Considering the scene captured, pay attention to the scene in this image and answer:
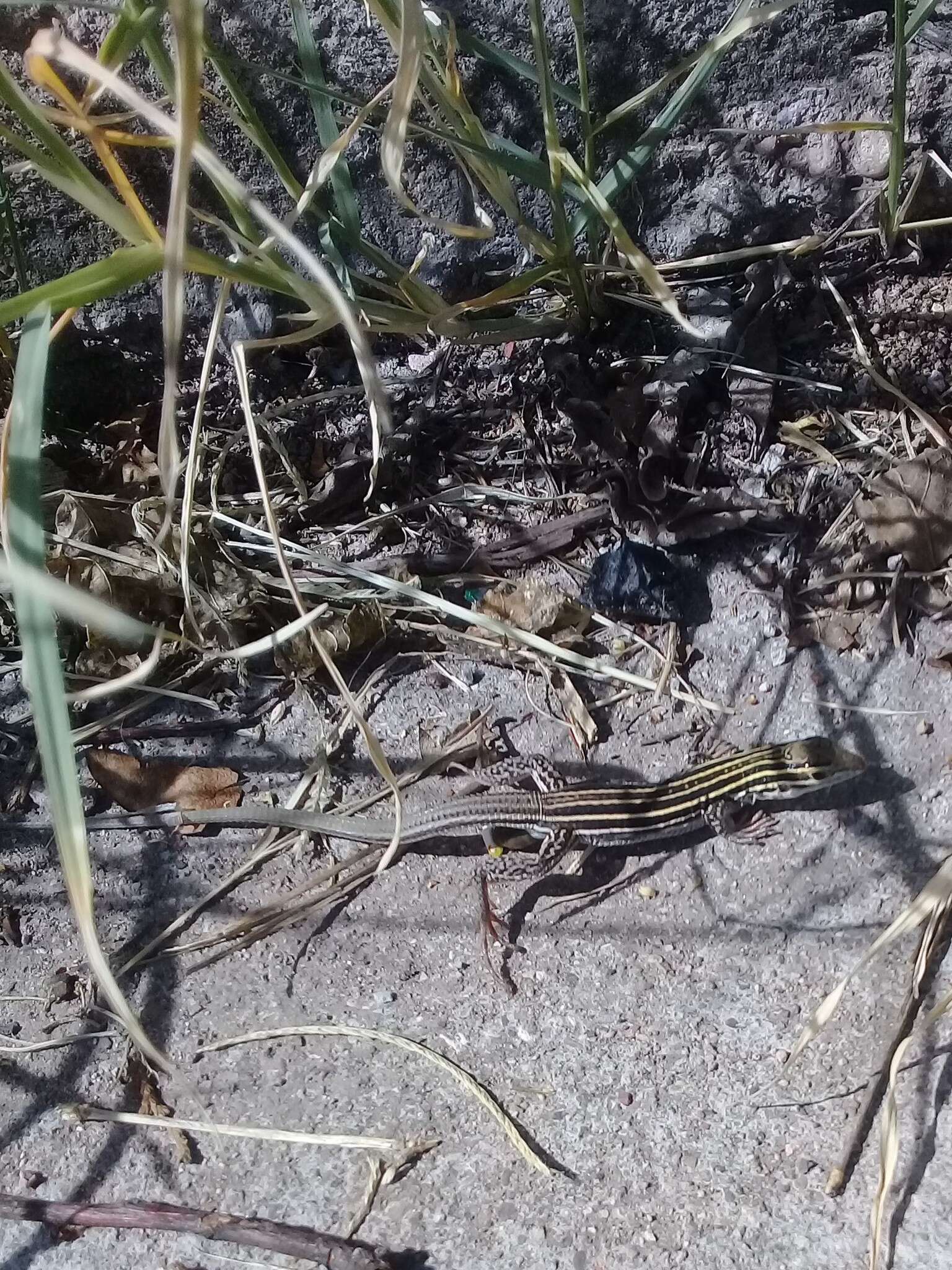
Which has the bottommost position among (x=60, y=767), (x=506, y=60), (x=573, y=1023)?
(x=573, y=1023)

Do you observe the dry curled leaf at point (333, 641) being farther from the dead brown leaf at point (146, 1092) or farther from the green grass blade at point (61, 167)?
the green grass blade at point (61, 167)

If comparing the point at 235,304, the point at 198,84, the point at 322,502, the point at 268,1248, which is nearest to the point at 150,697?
the point at 322,502

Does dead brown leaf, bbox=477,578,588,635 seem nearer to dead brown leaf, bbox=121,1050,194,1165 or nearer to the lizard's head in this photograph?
the lizard's head

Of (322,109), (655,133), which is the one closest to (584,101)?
(655,133)

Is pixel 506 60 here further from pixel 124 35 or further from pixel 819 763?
pixel 819 763

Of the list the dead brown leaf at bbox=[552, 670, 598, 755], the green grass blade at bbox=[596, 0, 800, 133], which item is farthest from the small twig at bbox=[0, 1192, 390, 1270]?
the green grass blade at bbox=[596, 0, 800, 133]

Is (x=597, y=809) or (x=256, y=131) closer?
(x=256, y=131)

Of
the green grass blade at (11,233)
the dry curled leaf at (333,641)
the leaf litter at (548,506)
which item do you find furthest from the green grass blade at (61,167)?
the dry curled leaf at (333,641)
